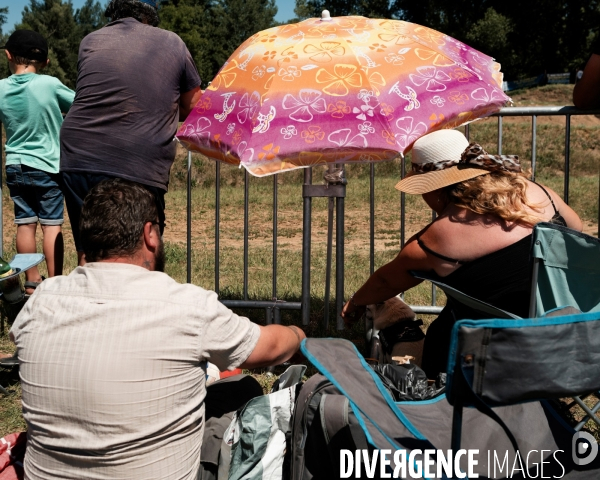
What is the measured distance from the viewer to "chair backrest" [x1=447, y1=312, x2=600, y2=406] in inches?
70.9

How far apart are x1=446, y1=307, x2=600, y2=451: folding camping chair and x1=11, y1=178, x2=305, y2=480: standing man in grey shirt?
0.73 metres

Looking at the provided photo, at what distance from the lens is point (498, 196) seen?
2.81 meters

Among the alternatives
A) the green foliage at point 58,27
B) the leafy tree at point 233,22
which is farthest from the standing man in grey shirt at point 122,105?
the leafy tree at point 233,22

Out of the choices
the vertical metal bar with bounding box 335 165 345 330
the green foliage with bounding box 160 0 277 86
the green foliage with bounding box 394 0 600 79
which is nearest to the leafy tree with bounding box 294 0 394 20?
the green foliage with bounding box 394 0 600 79

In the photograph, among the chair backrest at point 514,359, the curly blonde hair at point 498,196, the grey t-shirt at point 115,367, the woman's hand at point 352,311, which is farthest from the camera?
the woman's hand at point 352,311

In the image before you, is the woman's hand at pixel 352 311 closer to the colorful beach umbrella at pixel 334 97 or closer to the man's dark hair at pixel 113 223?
the colorful beach umbrella at pixel 334 97

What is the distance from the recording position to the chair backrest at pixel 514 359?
1800mm

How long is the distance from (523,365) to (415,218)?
8972mm

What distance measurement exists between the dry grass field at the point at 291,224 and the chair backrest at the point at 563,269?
2.06 meters

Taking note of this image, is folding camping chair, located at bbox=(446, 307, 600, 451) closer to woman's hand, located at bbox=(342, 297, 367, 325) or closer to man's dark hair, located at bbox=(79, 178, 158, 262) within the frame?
man's dark hair, located at bbox=(79, 178, 158, 262)

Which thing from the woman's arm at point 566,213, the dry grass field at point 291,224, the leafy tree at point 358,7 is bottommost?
the dry grass field at point 291,224

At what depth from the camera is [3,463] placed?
8.23 ft

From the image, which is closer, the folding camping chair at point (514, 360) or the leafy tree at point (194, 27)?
the folding camping chair at point (514, 360)

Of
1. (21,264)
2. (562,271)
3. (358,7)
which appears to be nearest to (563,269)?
(562,271)
